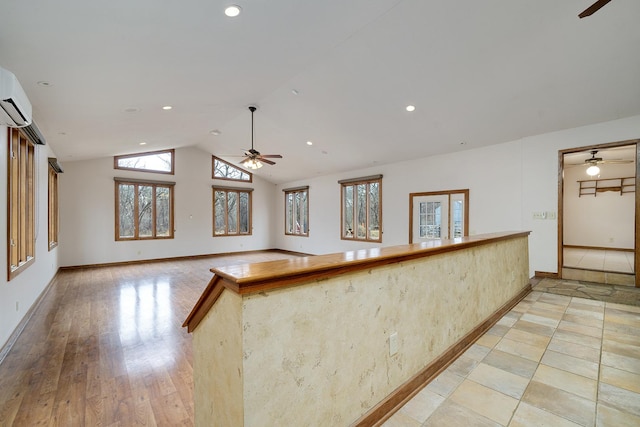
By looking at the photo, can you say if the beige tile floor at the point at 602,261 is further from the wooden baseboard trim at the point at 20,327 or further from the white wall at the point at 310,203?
the wooden baseboard trim at the point at 20,327

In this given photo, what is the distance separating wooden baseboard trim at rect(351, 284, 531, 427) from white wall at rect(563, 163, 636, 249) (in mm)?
7912

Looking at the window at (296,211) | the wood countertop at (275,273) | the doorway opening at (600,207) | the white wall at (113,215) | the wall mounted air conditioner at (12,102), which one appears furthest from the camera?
the window at (296,211)

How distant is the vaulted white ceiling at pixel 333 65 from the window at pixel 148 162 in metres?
2.41

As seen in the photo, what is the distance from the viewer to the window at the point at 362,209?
8.27 meters

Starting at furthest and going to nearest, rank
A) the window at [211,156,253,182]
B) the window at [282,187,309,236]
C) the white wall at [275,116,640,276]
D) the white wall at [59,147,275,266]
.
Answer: the window at [282,187,309,236], the window at [211,156,253,182], the white wall at [59,147,275,266], the white wall at [275,116,640,276]

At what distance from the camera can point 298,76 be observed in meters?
4.56

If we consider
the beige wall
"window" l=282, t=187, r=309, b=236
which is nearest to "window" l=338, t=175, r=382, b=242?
"window" l=282, t=187, r=309, b=236

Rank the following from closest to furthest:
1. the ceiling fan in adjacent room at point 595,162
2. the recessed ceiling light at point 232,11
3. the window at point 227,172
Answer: the recessed ceiling light at point 232,11, the ceiling fan in adjacent room at point 595,162, the window at point 227,172

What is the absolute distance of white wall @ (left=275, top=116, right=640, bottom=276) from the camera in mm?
5090

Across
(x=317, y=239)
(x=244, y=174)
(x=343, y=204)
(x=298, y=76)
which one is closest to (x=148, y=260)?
(x=244, y=174)

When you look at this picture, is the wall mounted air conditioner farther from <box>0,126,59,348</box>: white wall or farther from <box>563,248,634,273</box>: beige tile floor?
<box>563,248,634,273</box>: beige tile floor

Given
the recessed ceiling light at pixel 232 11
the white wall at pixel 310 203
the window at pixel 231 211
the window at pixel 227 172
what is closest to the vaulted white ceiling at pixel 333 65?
the recessed ceiling light at pixel 232 11

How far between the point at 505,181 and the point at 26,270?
8.19 m

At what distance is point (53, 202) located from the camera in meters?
6.69
